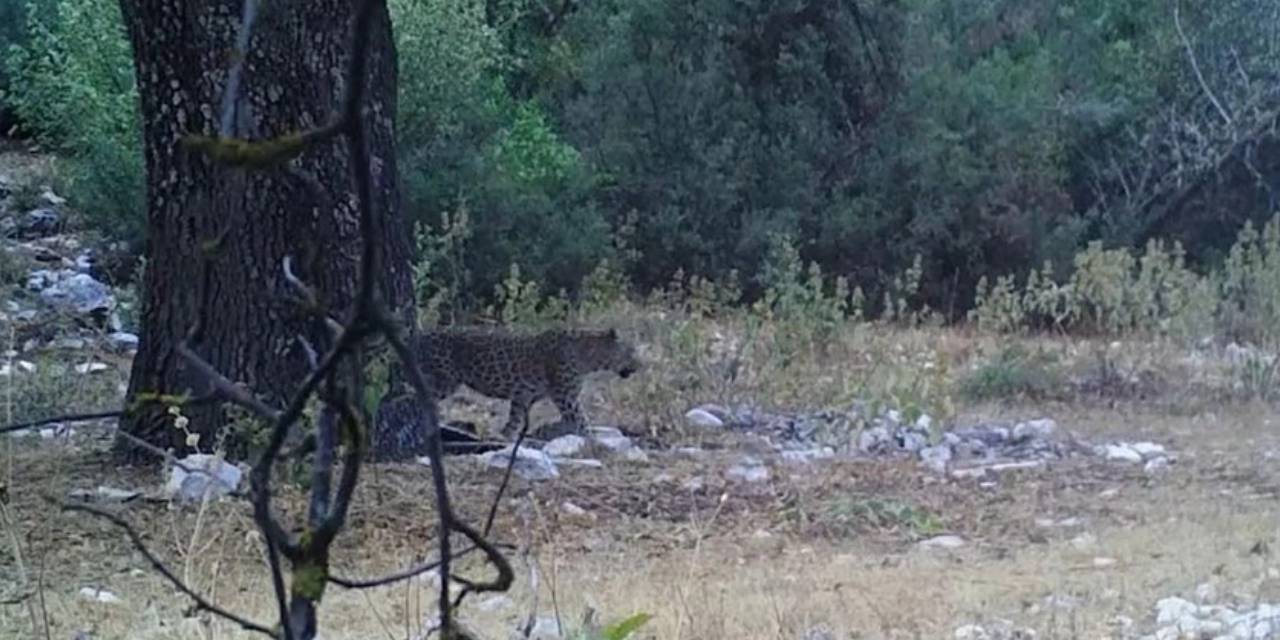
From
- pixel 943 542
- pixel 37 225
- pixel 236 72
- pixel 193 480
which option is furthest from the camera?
pixel 37 225

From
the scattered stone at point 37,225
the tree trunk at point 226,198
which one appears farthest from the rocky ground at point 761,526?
the scattered stone at point 37,225

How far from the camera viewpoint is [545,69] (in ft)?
62.2

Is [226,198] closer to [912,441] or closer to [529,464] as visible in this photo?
[529,464]

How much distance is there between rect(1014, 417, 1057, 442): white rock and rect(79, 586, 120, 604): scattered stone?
4.96 metres

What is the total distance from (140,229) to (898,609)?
32.2 feet

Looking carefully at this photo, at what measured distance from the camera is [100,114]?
1400cm

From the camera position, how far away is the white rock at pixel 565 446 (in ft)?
28.0

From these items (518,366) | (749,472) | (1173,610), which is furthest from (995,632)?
(518,366)

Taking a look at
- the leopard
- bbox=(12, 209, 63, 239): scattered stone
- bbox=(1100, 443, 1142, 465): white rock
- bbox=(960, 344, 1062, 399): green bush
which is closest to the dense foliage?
bbox=(12, 209, 63, 239): scattered stone

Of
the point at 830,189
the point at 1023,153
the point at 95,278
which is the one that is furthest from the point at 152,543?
the point at 1023,153

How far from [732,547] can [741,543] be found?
3.7 inches

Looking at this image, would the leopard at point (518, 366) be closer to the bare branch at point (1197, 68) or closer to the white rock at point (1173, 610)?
the white rock at point (1173, 610)

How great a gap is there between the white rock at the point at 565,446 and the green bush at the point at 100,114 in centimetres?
589

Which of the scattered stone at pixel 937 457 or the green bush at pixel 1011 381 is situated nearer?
the scattered stone at pixel 937 457
